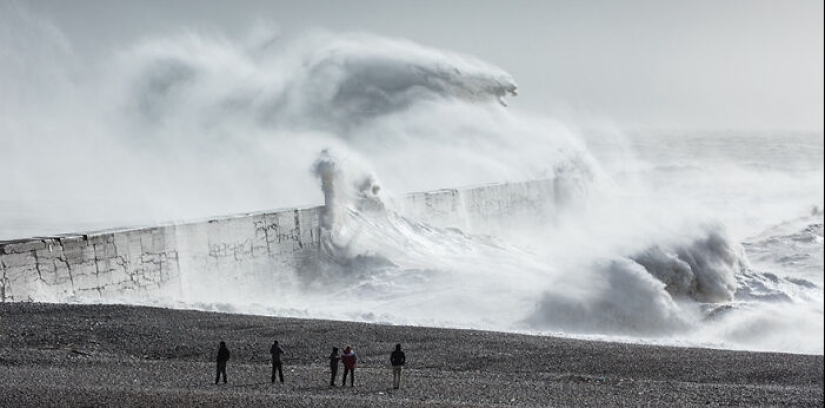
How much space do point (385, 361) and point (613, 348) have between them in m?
2.18

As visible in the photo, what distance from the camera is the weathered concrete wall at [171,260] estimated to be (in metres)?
10.0

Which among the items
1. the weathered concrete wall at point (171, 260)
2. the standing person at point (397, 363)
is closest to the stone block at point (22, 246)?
the weathered concrete wall at point (171, 260)

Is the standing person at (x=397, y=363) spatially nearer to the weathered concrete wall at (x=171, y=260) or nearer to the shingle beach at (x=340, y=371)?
the shingle beach at (x=340, y=371)

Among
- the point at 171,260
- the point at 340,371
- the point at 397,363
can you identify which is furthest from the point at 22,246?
the point at 397,363

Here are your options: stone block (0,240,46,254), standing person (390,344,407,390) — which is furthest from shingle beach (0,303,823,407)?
stone block (0,240,46,254)

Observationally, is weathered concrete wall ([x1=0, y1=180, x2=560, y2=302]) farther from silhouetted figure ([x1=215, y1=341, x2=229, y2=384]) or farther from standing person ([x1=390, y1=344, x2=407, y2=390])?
standing person ([x1=390, y1=344, x2=407, y2=390])

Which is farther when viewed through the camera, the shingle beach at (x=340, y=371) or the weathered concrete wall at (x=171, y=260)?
the weathered concrete wall at (x=171, y=260)

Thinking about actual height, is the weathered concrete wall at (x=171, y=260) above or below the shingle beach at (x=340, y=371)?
above

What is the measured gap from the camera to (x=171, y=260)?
1160 cm

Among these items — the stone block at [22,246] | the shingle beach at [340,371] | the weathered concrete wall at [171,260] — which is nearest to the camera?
the shingle beach at [340,371]

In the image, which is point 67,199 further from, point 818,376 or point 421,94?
point 818,376

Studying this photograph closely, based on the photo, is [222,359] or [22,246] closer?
[222,359]

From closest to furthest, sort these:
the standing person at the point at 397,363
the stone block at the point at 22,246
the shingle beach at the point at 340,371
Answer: the shingle beach at the point at 340,371 < the standing person at the point at 397,363 < the stone block at the point at 22,246

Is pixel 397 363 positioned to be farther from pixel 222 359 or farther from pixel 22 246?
pixel 22 246
